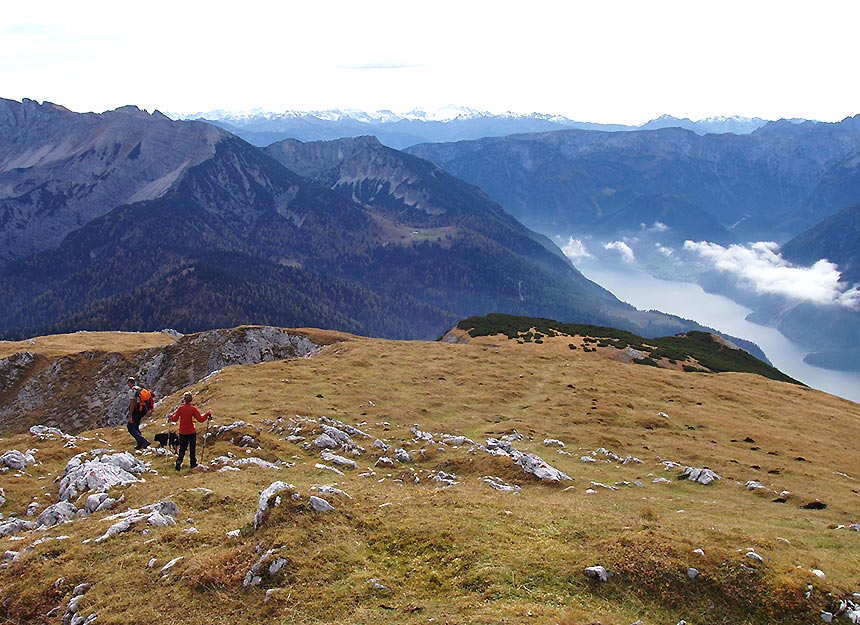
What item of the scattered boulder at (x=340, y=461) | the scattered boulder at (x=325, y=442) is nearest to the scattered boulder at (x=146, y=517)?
the scattered boulder at (x=340, y=461)

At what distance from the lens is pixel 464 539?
1839 cm

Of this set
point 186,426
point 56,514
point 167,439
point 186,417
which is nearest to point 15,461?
point 167,439

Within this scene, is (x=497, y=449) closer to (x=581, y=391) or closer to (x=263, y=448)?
(x=263, y=448)

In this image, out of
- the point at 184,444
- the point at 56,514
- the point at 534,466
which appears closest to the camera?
the point at 56,514

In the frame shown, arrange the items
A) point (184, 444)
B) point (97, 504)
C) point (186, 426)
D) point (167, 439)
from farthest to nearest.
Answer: point (167, 439) → point (184, 444) → point (186, 426) → point (97, 504)

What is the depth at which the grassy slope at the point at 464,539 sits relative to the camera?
15.3 m

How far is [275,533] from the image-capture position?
1769 centimetres

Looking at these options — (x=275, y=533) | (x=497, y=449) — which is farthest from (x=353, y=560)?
(x=497, y=449)

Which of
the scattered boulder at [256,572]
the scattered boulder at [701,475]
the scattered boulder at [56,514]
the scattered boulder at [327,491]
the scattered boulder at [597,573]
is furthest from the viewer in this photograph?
the scattered boulder at [701,475]

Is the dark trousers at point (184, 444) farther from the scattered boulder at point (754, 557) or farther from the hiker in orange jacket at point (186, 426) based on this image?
the scattered boulder at point (754, 557)

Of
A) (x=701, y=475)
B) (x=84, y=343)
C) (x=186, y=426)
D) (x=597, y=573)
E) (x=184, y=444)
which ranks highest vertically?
(x=597, y=573)

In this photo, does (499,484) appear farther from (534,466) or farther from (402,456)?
(402,456)

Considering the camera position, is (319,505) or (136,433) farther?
(136,433)

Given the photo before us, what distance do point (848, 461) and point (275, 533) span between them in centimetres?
4326
